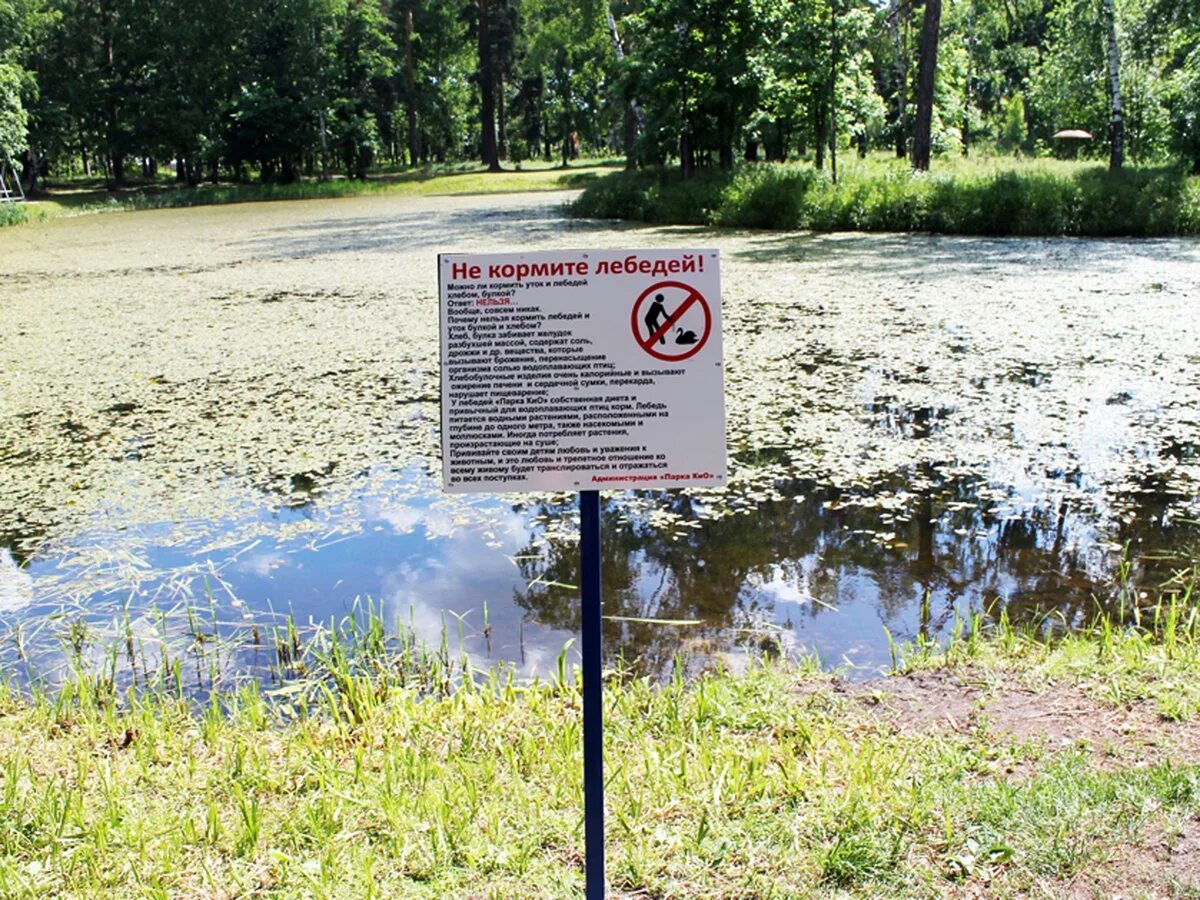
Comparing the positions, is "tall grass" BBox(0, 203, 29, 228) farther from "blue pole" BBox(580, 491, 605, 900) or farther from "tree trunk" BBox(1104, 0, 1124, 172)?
"blue pole" BBox(580, 491, 605, 900)

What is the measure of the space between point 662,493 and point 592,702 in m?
3.15

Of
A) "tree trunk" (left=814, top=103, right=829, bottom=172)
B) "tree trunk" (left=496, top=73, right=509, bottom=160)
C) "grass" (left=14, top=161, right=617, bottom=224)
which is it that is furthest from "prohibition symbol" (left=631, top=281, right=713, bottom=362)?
"tree trunk" (left=496, top=73, right=509, bottom=160)

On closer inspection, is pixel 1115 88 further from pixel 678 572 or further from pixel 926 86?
pixel 678 572

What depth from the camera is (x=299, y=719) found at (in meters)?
2.90

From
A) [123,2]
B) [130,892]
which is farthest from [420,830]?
[123,2]

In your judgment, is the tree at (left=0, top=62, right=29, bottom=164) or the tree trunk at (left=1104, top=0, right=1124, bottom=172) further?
the tree at (left=0, top=62, right=29, bottom=164)

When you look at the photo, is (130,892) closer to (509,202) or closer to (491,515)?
(491,515)

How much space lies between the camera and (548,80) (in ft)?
166

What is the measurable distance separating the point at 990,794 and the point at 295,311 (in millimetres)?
8725

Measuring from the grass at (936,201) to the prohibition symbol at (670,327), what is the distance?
41.4 ft

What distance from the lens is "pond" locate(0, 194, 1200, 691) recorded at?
12.2ft

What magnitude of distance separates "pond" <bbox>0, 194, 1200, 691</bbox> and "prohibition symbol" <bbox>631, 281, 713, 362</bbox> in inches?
65.7

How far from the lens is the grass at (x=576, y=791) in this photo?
2014mm

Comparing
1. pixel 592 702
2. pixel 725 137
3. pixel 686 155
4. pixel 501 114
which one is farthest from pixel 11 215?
pixel 592 702
